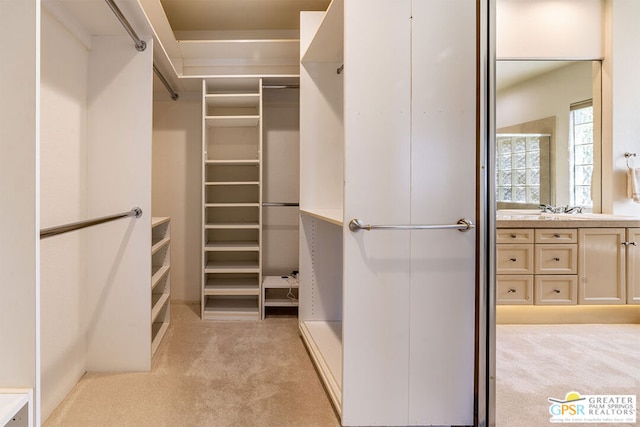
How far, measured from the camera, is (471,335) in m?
1.59

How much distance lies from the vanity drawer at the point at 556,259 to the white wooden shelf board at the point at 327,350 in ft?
3.61

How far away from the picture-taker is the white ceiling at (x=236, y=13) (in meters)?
2.97

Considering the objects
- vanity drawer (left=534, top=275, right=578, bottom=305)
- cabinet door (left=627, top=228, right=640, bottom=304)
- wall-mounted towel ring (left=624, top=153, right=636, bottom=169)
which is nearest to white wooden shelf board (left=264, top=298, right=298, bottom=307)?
vanity drawer (left=534, top=275, right=578, bottom=305)

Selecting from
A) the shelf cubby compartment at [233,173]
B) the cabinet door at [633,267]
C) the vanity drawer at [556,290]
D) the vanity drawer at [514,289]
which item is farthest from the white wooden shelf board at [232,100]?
the cabinet door at [633,267]

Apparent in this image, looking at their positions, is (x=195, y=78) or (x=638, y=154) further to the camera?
(x=195, y=78)

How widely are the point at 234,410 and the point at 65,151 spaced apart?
1604mm

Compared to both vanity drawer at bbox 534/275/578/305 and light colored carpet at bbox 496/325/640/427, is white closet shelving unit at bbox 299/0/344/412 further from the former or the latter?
vanity drawer at bbox 534/275/578/305

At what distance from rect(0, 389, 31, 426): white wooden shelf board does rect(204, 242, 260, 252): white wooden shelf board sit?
2089 millimetres

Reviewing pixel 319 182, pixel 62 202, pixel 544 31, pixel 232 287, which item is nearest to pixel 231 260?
pixel 232 287

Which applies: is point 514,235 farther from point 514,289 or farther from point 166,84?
point 166,84

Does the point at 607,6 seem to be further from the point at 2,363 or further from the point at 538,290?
the point at 2,363

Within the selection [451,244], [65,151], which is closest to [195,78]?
[65,151]

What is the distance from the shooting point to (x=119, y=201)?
2.05m

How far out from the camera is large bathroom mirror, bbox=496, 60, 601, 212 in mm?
1359
